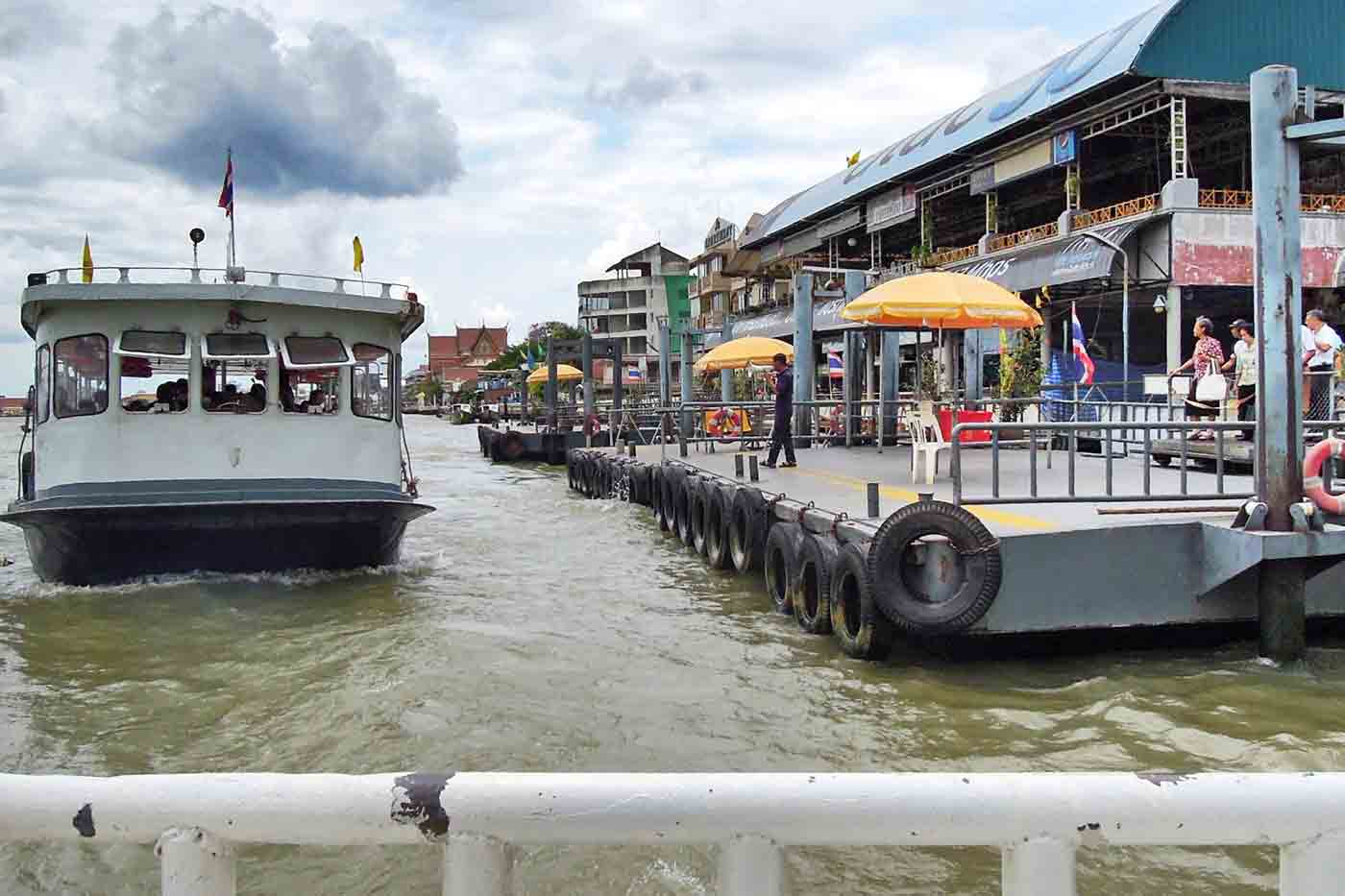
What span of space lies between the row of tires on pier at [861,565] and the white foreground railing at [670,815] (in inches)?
189

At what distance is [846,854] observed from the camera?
473 centimetres

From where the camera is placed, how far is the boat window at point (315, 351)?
11.0 meters

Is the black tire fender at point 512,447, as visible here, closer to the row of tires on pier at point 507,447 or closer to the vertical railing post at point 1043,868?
the row of tires on pier at point 507,447

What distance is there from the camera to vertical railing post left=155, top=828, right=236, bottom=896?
6.77ft

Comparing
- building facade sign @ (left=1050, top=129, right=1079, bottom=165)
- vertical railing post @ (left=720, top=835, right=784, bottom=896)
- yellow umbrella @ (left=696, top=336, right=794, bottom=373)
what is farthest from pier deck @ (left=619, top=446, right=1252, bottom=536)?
building facade sign @ (left=1050, top=129, right=1079, bottom=165)

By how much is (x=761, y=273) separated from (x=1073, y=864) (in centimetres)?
5550

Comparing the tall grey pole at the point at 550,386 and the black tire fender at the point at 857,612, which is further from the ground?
the tall grey pole at the point at 550,386

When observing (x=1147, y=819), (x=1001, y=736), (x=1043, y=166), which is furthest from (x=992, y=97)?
(x=1147, y=819)

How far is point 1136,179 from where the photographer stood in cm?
3441

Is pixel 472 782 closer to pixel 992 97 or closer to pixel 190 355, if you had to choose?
pixel 190 355

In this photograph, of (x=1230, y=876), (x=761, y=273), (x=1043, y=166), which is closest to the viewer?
(x=1230, y=876)

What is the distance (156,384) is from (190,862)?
32.4ft

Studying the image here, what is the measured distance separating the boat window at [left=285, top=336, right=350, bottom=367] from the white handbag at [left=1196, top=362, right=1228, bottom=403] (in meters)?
8.88

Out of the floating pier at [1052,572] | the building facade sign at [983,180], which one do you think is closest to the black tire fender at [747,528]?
the floating pier at [1052,572]
